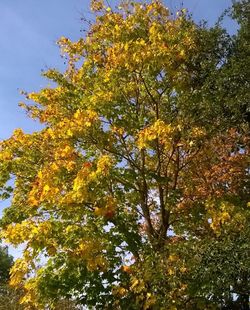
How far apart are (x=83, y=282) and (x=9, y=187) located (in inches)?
204

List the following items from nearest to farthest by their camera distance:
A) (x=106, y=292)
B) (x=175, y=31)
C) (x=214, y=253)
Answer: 1. (x=214, y=253)
2. (x=106, y=292)
3. (x=175, y=31)

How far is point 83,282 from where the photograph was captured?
14.3 metres

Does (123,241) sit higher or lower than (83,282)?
higher

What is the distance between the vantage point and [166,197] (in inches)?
686

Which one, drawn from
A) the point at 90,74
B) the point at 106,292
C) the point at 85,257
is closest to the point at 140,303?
the point at 106,292

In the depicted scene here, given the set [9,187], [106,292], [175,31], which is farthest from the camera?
[175,31]

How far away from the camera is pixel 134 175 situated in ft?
53.2

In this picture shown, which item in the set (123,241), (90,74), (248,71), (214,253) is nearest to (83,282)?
(123,241)

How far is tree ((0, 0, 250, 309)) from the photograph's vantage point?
1367 centimetres

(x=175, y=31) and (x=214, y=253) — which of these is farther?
(x=175, y=31)

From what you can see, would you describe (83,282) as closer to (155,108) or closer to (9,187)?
(9,187)

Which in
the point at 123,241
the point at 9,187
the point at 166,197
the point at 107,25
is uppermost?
the point at 107,25

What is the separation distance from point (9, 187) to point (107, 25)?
26.2 ft

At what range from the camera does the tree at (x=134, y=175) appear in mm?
13672
